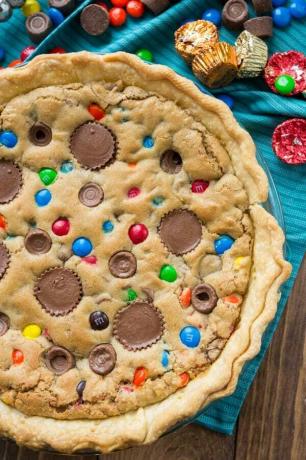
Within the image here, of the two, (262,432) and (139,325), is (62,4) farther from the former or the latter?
(262,432)

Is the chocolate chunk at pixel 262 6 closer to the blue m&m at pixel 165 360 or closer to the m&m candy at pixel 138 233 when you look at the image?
the m&m candy at pixel 138 233

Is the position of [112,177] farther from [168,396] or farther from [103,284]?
[168,396]

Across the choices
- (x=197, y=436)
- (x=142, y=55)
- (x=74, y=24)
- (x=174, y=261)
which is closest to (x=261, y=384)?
(x=197, y=436)

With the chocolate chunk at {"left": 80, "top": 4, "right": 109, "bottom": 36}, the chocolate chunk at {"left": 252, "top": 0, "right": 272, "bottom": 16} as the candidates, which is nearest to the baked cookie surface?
the chocolate chunk at {"left": 80, "top": 4, "right": 109, "bottom": 36}

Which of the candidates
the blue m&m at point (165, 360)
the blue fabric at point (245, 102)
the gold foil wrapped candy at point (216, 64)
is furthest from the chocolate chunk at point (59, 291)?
the gold foil wrapped candy at point (216, 64)

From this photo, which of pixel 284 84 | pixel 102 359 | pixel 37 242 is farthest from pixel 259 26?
pixel 102 359
